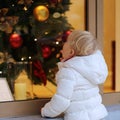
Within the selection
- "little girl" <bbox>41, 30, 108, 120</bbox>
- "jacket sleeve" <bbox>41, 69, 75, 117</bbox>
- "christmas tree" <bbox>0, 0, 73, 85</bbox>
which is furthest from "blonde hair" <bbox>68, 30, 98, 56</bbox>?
"christmas tree" <bbox>0, 0, 73, 85</bbox>

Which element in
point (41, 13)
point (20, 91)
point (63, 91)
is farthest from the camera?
point (41, 13)

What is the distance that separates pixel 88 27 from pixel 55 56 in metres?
0.29

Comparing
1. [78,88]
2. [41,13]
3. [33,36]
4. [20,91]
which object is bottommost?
[20,91]

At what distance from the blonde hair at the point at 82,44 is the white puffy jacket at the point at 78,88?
27 millimetres

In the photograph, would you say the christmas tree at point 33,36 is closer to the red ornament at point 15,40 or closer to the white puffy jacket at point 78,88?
the red ornament at point 15,40

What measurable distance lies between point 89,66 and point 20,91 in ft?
1.90

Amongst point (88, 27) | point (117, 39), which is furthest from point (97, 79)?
point (117, 39)

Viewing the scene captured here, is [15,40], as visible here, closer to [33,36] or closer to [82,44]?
[33,36]

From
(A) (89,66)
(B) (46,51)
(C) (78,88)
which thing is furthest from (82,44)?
(B) (46,51)

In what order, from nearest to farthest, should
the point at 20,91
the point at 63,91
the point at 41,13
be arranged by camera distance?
the point at 63,91 < the point at 20,91 < the point at 41,13

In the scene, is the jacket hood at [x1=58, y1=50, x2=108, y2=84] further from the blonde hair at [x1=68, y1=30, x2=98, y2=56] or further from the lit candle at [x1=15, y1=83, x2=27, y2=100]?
the lit candle at [x1=15, y1=83, x2=27, y2=100]

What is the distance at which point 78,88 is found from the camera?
185cm

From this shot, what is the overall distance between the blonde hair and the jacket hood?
3cm

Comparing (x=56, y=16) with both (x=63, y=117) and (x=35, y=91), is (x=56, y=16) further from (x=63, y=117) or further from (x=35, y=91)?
(x=63, y=117)
